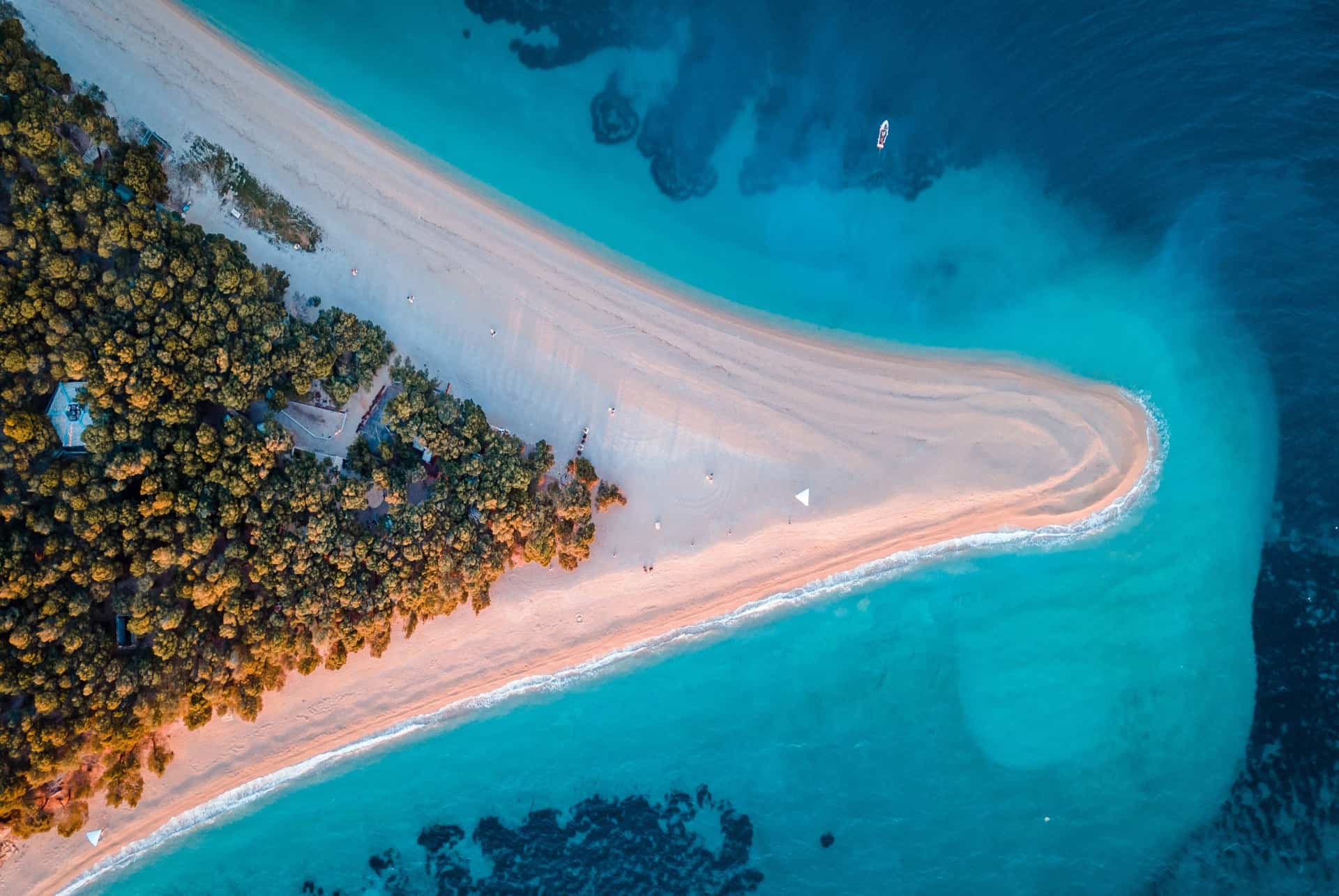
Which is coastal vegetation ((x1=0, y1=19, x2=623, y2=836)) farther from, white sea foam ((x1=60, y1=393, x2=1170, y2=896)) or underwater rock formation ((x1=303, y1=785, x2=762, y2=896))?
underwater rock formation ((x1=303, y1=785, x2=762, y2=896))

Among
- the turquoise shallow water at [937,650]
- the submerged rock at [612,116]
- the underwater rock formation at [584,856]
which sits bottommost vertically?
the underwater rock formation at [584,856]

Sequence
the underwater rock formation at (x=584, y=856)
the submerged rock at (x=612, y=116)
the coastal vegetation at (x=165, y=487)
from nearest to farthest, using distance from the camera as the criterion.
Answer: the coastal vegetation at (x=165, y=487) < the underwater rock formation at (x=584, y=856) < the submerged rock at (x=612, y=116)

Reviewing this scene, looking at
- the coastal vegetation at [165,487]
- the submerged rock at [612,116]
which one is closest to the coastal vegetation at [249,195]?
the coastal vegetation at [165,487]

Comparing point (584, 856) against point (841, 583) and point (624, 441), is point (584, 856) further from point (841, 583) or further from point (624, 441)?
point (624, 441)

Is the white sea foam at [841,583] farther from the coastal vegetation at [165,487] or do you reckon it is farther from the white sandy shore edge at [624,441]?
the coastal vegetation at [165,487]

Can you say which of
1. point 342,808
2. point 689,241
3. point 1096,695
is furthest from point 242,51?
point 1096,695

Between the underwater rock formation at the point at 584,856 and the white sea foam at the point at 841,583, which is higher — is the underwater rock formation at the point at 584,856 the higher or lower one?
the lower one
